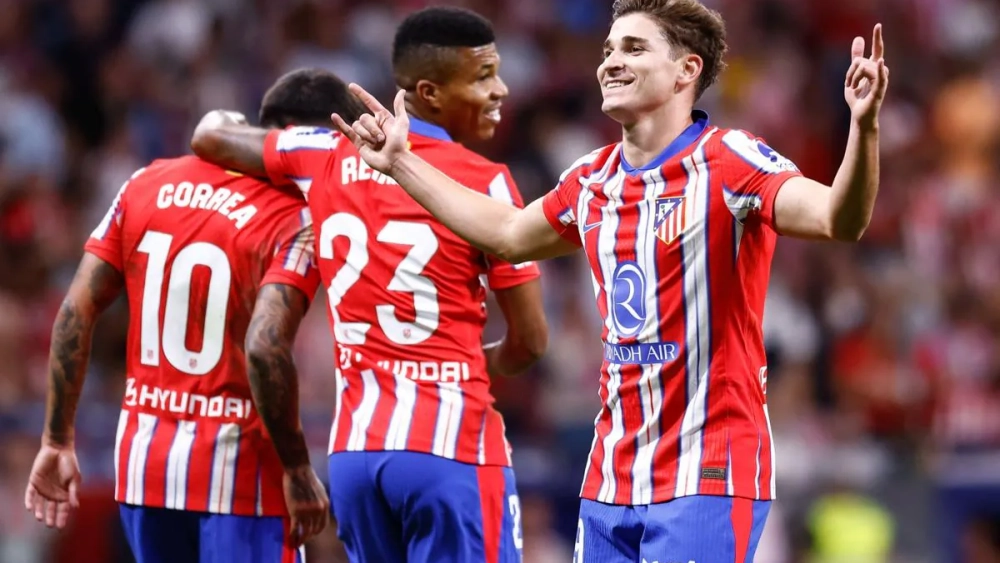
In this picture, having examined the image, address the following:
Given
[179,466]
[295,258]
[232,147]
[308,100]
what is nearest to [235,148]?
[232,147]

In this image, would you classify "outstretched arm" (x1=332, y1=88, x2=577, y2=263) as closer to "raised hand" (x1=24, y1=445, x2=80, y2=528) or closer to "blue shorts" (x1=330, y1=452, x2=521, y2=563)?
"blue shorts" (x1=330, y1=452, x2=521, y2=563)

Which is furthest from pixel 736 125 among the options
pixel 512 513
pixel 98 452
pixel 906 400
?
pixel 512 513

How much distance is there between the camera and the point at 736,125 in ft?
44.6

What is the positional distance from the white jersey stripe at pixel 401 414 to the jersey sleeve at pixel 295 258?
484mm

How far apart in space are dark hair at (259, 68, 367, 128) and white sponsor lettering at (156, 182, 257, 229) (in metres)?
0.38

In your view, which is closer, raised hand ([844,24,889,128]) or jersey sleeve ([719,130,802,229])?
raised hand ([844,24,889,128])

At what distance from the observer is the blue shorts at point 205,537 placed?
5.46 m

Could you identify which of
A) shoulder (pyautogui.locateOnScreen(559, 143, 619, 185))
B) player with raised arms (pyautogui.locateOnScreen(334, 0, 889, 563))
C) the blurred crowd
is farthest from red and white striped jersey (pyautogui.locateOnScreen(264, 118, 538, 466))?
the blurred crowd

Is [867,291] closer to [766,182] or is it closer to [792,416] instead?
[792,416]

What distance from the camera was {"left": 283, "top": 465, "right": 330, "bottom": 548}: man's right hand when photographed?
539cm

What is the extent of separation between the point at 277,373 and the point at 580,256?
292 inches

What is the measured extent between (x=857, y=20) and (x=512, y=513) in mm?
10464

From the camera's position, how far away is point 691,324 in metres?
4.50

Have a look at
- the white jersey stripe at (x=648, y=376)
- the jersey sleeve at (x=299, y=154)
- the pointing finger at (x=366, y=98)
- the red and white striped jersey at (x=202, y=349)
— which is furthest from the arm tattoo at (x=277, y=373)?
the white jersey stripe at (x=648, y=376)
